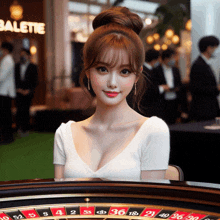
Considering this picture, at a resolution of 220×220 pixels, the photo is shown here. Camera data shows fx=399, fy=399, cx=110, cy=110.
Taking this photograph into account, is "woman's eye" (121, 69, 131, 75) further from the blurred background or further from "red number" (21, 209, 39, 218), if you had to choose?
the blurred background

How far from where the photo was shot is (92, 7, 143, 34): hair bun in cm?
116

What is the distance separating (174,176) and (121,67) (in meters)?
0.42

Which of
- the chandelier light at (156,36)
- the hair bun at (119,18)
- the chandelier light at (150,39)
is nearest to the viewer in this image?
the hair bun at (119,18)

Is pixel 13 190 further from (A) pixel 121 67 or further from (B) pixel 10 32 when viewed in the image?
(B) pixel 10 32

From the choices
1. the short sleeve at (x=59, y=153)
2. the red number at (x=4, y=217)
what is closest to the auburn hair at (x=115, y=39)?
the short sleeve at (x=59, y=153)

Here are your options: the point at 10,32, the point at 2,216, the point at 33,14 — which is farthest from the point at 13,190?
the point at 33,14

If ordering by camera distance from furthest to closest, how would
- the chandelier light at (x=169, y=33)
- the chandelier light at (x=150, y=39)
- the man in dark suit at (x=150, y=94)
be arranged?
1. the chandelier light at (x=169, y=33)
2. the chandelier light at (x=150, y=39)
3. the man in dark suit at (x=150, y=94)

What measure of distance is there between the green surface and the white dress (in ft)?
8.25

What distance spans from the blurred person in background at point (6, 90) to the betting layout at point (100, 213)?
349cm

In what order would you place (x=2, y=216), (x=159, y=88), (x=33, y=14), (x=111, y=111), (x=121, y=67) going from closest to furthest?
(x=2, y=216) → (x=121, y=67) → (x=111, y=111) → (x=33, y=14) → (x=159, y=88)

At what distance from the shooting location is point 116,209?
85 cm

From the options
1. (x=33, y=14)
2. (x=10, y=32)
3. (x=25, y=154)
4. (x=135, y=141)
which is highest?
(x=33, y=14)

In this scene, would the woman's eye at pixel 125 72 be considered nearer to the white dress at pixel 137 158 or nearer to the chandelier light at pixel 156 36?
the white dress at pixel 137 158

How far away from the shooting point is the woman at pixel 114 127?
1091 mm
